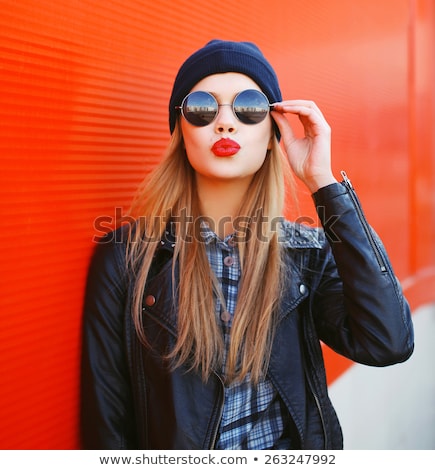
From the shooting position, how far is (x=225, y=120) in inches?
66.6

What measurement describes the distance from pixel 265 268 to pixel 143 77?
0.81 metres

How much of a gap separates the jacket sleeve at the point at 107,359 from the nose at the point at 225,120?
0.48 m

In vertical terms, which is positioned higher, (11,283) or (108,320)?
(11,283)

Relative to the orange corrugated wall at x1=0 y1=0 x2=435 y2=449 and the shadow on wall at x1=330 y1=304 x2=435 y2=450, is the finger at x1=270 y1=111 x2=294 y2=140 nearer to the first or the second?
the orange corrugated wall at x1=0 y1=0 x2=435 y2=449

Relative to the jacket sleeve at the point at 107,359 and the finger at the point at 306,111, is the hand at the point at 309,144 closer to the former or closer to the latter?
the finger at the point at 306,111

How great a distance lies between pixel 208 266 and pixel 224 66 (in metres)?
0.60

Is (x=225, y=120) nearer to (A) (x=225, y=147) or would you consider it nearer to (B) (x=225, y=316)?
(A) (x=225, y=147)

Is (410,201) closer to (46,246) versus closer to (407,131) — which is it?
(407,131)

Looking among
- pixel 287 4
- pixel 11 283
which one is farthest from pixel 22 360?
pixel 287 4

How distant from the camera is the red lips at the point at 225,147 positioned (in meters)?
1.70

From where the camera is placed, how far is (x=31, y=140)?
1.54 meters

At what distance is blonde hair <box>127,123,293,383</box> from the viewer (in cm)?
168

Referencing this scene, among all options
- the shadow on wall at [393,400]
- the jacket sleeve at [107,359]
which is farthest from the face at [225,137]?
the shadow on wall at [393,400]

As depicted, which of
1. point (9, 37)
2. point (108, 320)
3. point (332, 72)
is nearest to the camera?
point (9, 37)
